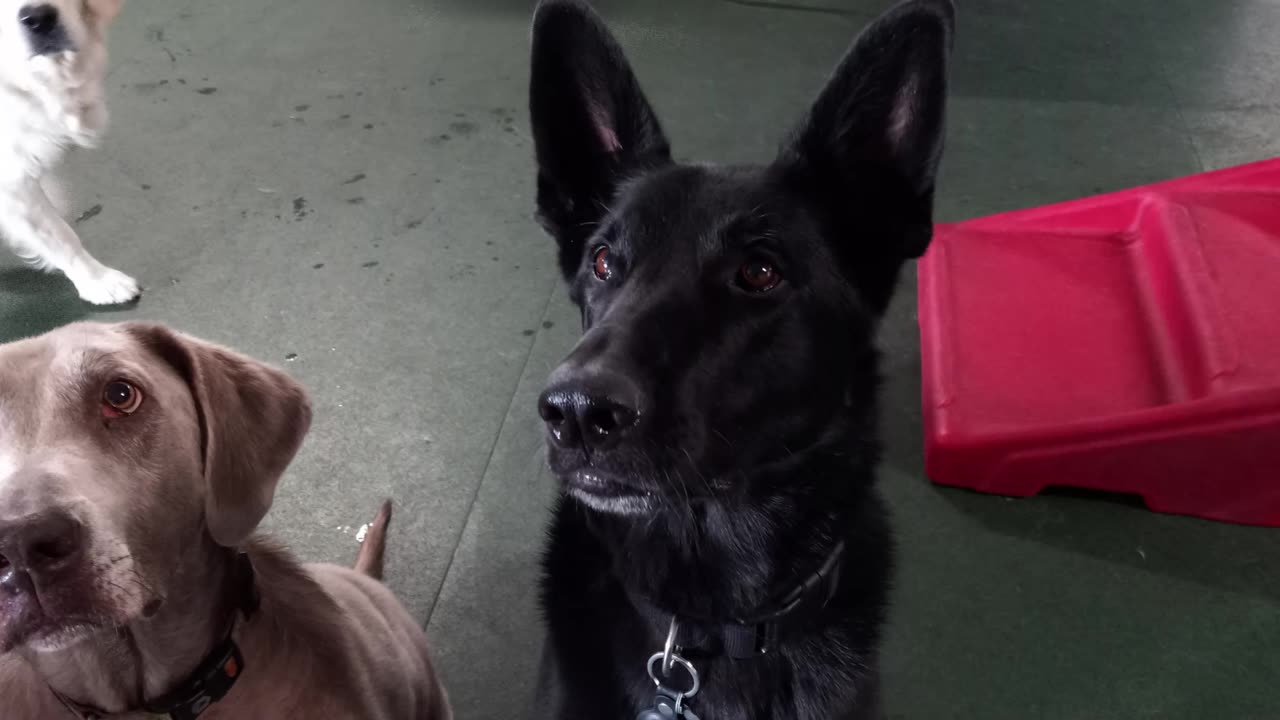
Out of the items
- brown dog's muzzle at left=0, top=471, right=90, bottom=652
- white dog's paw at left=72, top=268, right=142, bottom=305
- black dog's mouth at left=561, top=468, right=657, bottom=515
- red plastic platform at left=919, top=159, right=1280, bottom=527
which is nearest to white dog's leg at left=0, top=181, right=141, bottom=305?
white dog's paw at left=72, top=268, right=142, bottom=305

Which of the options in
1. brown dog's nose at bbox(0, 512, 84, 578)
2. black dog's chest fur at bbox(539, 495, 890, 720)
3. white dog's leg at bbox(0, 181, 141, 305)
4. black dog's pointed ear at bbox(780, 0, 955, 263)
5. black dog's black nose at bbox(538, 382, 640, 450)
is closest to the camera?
brown dog's nose at bbox(0, 512, 84, 578)

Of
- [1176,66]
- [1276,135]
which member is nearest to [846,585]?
[1276,135]

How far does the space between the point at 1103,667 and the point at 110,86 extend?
446 centimetres

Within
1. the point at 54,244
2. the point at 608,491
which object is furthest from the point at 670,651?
the point at 54,244

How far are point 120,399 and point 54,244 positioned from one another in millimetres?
2248

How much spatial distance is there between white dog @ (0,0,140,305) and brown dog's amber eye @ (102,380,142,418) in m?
2.13

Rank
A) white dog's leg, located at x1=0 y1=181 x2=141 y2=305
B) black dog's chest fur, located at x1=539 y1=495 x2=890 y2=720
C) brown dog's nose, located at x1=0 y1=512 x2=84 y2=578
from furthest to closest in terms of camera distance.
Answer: white dog's leg, located at x1=0 y1=181 x2=141 y2=305 < black dog's chest fur, located at x1=539 y1=495 x2=890 y2=720 < brown dog's nose, located at x1=0 y1=512 x2=84 y2=578

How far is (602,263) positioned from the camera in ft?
4.73

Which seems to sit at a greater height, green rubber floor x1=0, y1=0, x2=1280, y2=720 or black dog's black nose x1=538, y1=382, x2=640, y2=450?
black dog's black nose x1=538, y1=382, x2=640, y2=450

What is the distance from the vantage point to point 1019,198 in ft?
10.9

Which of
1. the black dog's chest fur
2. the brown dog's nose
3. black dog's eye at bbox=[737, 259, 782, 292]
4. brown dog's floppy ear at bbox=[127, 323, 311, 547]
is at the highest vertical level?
the brown dog's nose

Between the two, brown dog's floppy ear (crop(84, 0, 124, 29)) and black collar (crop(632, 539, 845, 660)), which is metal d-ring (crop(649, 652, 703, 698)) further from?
brown dog's floppy ear (crop(84, 0, 124, 29))

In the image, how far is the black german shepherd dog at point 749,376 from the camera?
50.1 inches

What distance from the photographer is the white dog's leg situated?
2871 mm
